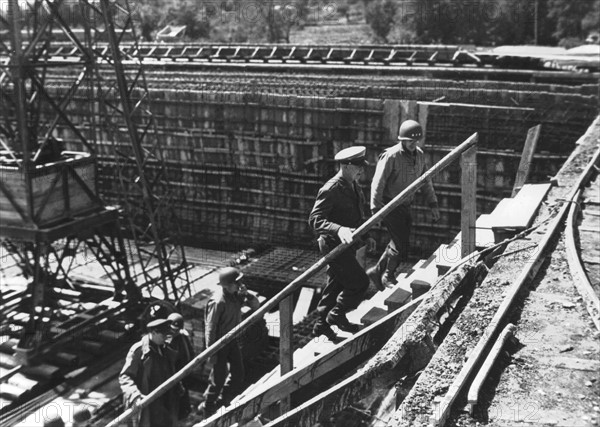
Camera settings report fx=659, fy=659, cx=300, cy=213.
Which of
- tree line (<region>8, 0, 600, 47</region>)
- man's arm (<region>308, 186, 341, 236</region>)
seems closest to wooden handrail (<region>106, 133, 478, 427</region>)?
man's arm (<region>308, 186, 341, 236</region>)

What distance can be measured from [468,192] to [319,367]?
2.09 meters

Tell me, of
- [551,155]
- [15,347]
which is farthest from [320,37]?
[15,347]

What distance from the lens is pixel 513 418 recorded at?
12.9 ft

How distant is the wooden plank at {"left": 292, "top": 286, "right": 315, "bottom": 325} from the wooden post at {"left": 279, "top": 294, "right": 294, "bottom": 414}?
714 centimetres

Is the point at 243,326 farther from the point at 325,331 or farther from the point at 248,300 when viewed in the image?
the point at 248,300

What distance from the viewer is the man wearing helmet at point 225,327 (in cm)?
687

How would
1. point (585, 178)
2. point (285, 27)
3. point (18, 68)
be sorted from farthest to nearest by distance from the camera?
point (285, 27) < point (18, 68) < point (585, 178)

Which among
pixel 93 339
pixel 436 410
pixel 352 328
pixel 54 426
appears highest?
pixel 436 410

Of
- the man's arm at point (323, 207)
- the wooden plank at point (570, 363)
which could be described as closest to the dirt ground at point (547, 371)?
the wooden plank at point (570, 363)

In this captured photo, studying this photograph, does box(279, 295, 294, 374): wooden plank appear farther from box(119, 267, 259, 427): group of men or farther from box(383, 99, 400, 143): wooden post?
box(383, 99, 400, 143): wooden post

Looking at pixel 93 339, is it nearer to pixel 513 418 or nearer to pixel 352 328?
pixel 352 328

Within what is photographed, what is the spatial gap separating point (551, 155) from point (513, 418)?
9586 millimetres

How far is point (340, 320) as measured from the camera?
5.93 metres

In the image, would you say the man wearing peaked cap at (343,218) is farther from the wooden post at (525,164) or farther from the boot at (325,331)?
the wooden post at (525,164)
